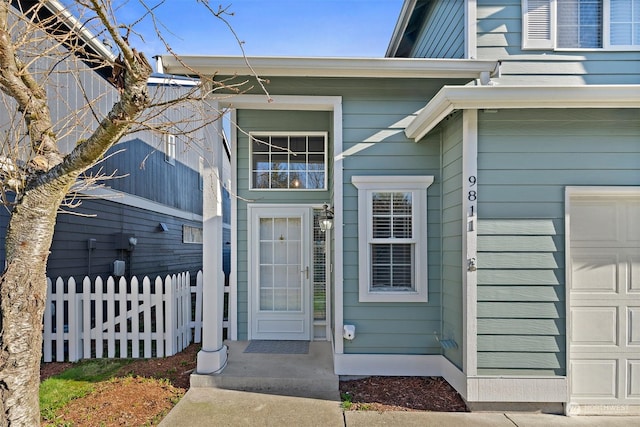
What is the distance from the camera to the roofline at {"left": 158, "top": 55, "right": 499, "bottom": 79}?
12.0 feet

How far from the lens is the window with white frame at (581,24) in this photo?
399 cm

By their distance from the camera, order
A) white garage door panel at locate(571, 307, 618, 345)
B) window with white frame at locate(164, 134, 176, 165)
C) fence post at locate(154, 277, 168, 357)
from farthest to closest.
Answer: window with white frame at locate(164, 134, 176, 165) < fence post at locate(154, 277, 168, 357) < white garage door panel at locate(571, 307, 618, 345)

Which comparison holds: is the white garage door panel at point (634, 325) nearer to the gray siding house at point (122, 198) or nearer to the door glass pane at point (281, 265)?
the door glass pane at point (281, 265)

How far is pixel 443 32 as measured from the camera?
4.72 metres

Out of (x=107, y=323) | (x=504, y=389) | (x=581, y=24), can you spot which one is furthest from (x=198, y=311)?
(x=581, y=24)

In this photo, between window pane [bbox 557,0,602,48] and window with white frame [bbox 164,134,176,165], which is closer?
window pane [bbox 557,0,602,48]

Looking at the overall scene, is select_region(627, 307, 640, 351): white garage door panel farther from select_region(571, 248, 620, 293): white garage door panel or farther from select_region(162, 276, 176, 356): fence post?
select_region(162, 276, 176, 356): fence post

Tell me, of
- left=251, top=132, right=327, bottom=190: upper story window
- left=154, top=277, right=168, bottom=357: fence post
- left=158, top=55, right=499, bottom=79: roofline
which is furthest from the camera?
left=251, top=132, right=327, bottom=190: upper story window

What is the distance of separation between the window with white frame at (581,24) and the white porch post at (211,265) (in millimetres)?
3591

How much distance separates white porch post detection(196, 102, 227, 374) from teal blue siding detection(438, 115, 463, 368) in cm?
238

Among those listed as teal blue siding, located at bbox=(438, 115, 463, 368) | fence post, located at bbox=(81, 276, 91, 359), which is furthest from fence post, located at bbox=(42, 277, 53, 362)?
teal blue siding, located at bbox=(438, 115, 463, 368)

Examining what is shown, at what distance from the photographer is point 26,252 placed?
6.90 ft

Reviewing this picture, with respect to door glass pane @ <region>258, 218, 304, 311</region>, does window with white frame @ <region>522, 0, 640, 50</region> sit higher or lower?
higher

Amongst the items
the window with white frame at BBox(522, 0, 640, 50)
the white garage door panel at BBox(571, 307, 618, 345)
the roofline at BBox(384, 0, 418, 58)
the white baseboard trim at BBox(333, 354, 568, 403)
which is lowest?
the white baseboard trim at BBox(333, 354, 568, 403)
